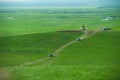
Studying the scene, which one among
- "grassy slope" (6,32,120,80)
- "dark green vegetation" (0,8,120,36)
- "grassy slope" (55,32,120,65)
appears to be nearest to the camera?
"grassy slope" (6,32,120,80)

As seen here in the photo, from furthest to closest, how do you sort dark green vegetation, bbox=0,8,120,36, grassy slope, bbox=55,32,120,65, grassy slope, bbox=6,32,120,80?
grassy slope, bbox=55,32,120,65
dark green vegetation, bbox=0,8,120,36
grassy slope, bbox=6,32,120,80

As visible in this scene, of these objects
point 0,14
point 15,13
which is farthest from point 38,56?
point 0,14

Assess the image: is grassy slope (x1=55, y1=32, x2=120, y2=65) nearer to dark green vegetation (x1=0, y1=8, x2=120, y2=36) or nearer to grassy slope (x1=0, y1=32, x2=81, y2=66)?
grassy slope (x1=0, y1=32, x2=81, y2=66)

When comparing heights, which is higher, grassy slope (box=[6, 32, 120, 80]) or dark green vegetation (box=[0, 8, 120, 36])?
dark green vegetation (box=[0, 8, 120, 36])

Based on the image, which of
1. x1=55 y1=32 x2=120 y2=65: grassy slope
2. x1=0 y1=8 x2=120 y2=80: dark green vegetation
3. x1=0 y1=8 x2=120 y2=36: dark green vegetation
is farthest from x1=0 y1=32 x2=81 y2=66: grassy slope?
x1=55 y1=32 x2=120 y2=65: grassy slope

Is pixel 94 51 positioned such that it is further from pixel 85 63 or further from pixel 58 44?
pixel 58 44

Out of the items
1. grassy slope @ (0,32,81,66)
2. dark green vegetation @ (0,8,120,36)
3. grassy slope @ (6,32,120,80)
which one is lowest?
grassy slope @ (6,32,120,80)

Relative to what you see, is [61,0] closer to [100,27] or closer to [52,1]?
[52,1]

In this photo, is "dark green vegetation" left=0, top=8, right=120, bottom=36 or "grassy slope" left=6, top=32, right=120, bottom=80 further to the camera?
"dark green vegetation" left=0, top=8, right=120, bottom=36

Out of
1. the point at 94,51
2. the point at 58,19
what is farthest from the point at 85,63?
the point at 58,19
